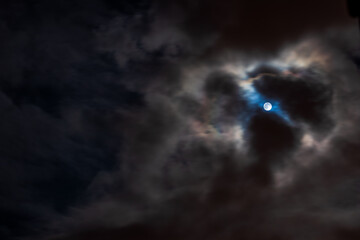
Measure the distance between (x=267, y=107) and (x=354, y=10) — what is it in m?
15.6

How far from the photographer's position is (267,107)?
28.5 metres

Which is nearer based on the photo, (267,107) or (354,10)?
(354,10)

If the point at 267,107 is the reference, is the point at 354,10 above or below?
below

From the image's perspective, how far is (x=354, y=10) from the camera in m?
13.4
